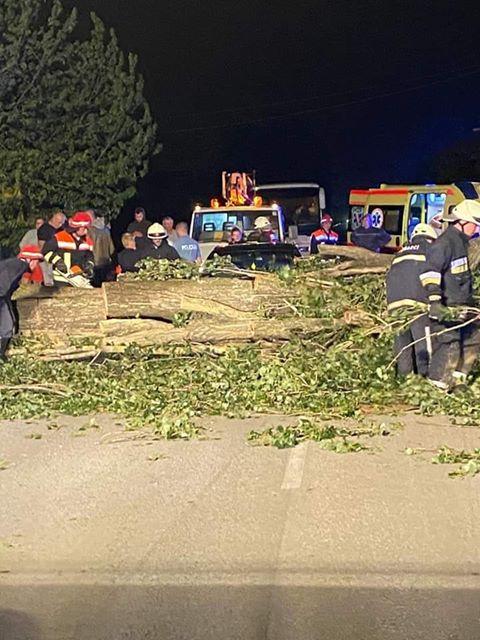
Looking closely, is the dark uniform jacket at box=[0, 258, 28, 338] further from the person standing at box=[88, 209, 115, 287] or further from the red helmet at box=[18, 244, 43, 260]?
the person standing at box=[88, 209, 115, 287]

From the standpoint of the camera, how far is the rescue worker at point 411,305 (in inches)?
421

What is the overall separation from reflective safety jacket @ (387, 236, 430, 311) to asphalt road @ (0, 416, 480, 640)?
1819 mm

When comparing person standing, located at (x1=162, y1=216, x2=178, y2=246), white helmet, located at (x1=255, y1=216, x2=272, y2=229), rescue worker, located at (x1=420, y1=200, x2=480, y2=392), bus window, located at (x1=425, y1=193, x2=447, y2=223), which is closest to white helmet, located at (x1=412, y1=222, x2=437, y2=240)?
rescue worker, located at (x1=420, y1=200, x2=480, y2=392)

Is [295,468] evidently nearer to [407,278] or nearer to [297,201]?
[407,278]

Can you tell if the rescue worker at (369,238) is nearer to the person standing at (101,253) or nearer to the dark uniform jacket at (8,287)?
the person standing at (101,253)

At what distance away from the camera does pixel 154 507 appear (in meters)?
7.37

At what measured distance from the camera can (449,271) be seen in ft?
33.9

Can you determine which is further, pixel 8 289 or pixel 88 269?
pixel 88 269

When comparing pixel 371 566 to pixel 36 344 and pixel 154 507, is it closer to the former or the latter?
pixel 154 507

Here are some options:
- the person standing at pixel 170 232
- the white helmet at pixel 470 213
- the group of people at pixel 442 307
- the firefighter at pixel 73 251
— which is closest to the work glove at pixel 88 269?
the firefighter at pixel 73 251

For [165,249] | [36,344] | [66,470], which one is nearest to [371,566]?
[66,470]

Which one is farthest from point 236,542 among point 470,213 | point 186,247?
point 186,247

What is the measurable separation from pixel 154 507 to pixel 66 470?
4.26 ft

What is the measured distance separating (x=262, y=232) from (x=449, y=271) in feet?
32.0
